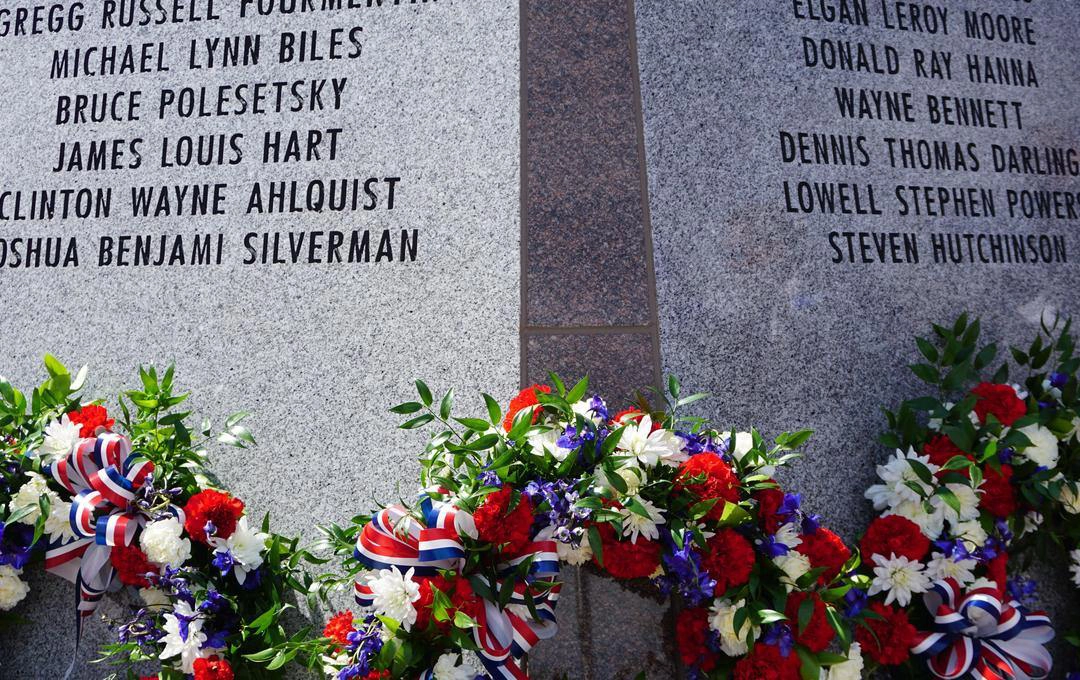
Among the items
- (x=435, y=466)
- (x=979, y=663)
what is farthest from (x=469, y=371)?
(x=979, y=663)

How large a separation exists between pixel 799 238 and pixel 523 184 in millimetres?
1220

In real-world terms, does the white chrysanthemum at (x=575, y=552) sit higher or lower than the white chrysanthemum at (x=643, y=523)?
lower

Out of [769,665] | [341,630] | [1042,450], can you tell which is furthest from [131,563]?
[1042,450]

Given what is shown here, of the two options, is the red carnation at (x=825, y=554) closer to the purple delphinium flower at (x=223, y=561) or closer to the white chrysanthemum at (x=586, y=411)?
the white chrysanthemum at (x=586, y=411)

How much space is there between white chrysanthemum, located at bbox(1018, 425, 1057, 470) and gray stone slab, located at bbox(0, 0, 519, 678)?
205 centimetres

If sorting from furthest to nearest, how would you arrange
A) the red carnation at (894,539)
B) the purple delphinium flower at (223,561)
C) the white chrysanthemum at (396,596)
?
the red carnation at (894,539)
the purple delphinium flower at (223,561)
the white chrysanthemum at (396,596)

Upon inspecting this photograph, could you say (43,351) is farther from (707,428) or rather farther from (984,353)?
(984,353)

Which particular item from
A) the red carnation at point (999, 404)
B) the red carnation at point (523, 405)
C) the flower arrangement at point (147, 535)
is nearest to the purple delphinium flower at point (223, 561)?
the flower arrangement at point (147, 535)

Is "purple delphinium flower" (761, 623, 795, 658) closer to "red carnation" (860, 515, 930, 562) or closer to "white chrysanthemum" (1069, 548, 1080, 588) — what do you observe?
"red carnation" (860, 515, 930, 562)

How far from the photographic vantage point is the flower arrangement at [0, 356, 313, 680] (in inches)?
103

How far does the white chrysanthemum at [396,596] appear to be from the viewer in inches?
89.0

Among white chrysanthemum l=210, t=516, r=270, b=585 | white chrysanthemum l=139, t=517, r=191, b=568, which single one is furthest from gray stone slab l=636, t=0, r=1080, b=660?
white chrysanthemum l=139, t=517, r=191, b=568

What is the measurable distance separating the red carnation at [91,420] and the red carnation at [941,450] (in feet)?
10.6

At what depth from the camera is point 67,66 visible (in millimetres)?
3516
